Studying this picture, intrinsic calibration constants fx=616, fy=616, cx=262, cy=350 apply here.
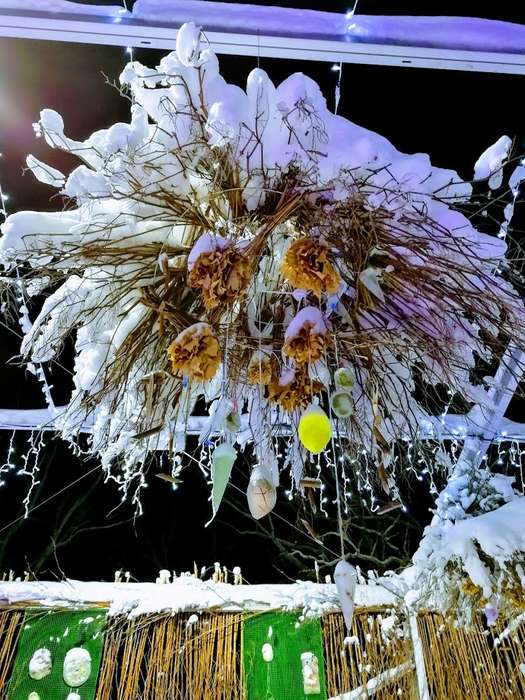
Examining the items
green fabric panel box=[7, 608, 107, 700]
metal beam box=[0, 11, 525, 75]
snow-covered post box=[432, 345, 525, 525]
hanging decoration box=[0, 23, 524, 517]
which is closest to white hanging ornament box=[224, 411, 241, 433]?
hanging decoration box=[0, 23, 524, 517]

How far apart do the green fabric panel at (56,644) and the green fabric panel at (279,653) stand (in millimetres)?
473

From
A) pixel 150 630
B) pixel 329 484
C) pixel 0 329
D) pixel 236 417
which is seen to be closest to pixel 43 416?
pixel 0 329

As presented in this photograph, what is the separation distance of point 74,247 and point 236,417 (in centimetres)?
38

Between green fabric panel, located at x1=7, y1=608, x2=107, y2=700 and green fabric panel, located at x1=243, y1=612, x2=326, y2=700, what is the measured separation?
1.55ft

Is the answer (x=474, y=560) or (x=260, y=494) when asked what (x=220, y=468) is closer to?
(x=260, y=494)

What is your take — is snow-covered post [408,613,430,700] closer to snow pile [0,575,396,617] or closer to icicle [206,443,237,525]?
snow pile [0,575,396,617]

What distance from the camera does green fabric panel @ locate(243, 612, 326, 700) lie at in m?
Answer: 1.91

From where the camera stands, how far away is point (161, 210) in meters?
1.01

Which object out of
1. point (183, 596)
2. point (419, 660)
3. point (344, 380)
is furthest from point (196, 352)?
point (419, 660)

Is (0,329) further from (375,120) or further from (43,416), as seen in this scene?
(375,120)

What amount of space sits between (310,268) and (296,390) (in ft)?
0.68

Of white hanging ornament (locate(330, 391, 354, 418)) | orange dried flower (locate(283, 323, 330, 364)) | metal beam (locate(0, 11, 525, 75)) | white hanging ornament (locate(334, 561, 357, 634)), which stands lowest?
white hanging ornament (locate(334, 561, 357, 634))

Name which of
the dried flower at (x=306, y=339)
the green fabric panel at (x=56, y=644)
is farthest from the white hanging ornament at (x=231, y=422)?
the green fabric panel at (x=56, y=644)

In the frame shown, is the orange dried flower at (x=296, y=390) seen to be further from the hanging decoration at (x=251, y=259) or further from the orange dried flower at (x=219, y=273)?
the orange dried flower at (x=219, y=273)
